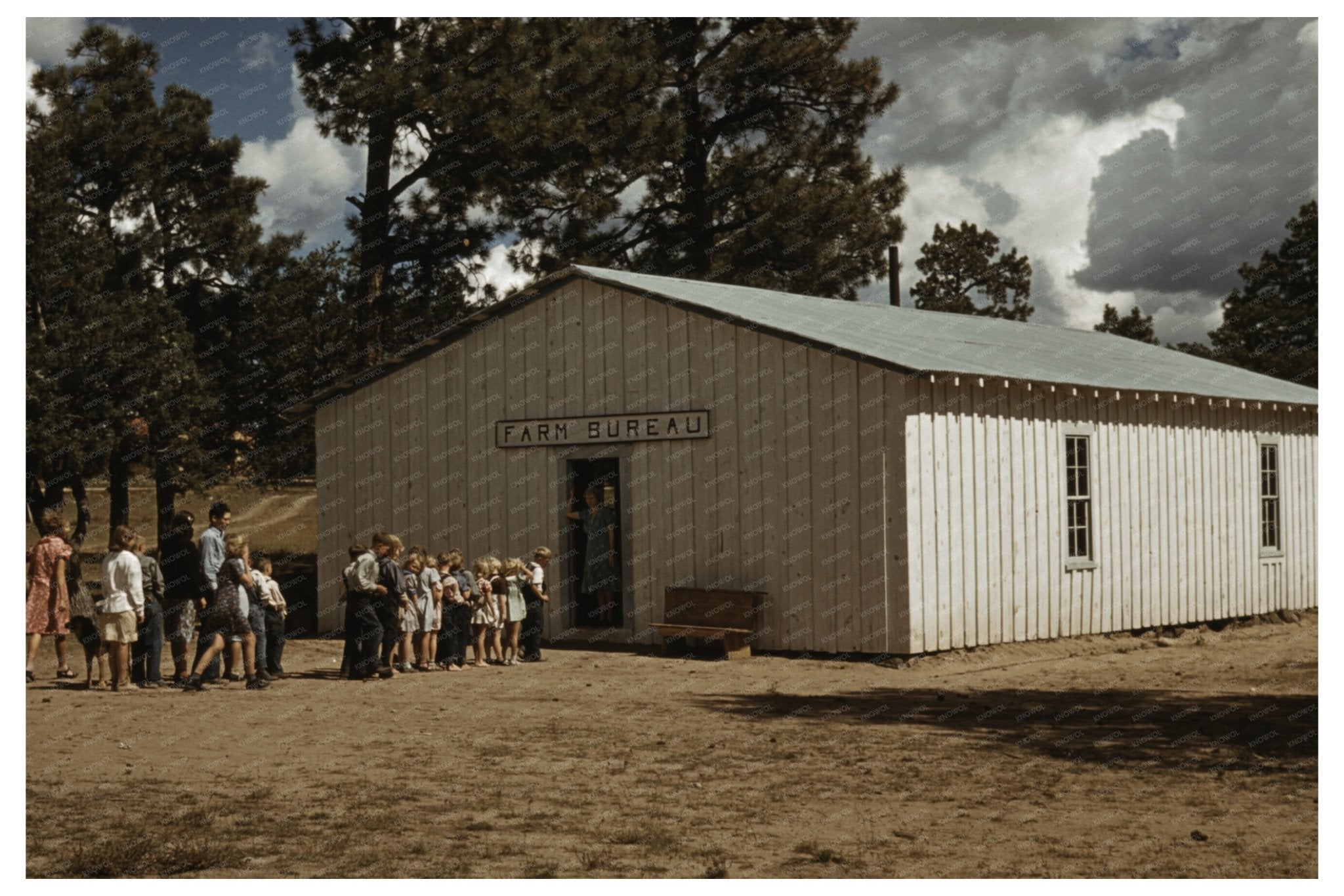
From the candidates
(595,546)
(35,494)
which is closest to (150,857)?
(595,546)

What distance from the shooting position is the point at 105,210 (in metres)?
32.1

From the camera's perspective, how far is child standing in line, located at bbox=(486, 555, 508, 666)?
52.6 feet

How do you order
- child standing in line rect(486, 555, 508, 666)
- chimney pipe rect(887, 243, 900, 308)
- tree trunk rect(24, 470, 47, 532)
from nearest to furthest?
child standing in line rect(486, 555, 508, 666)
tree trunk rect(24, 470, 47, 532)
chimney pipe rect(887, 243, 900, 308)

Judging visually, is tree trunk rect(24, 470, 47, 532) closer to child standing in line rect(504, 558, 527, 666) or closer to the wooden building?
the wooden building

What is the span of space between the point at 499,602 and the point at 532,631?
2.14 ft

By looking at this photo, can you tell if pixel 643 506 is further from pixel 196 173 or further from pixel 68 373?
pixel 196 173

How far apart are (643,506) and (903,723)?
6712 mm

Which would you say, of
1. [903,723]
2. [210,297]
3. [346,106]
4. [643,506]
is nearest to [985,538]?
[643,506]

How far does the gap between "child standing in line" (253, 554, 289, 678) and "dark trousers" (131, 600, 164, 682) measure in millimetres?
958

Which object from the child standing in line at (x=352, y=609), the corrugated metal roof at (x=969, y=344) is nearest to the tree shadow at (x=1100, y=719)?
the child standing in line at (x=352, y=609)

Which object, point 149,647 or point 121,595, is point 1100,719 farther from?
point 149,647

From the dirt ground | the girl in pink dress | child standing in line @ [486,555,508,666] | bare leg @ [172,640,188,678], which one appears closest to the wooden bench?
the dirt ground

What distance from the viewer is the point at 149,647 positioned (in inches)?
570

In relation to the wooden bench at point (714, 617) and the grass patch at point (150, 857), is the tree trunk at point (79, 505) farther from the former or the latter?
the grass patch at point (150, 857)
